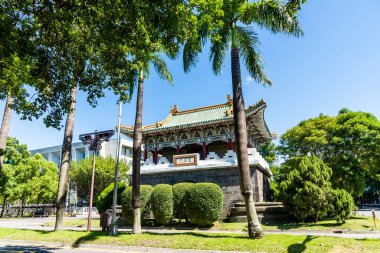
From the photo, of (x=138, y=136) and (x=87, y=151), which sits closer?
(x=138, y=136)

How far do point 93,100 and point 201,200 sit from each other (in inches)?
353

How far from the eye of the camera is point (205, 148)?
78.3 ft

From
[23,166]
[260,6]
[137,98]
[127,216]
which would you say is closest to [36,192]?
[23,166]

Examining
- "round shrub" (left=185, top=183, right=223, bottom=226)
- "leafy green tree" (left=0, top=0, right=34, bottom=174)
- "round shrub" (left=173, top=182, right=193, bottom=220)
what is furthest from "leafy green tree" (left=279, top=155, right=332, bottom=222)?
"leafy green tree" (left=0, top=0, right=34, bottom=174)

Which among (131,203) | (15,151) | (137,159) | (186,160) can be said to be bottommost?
(131,203)

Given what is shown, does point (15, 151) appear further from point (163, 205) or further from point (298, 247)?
point (298, 247)

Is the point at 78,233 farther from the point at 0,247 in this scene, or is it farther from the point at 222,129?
the point at 222,129

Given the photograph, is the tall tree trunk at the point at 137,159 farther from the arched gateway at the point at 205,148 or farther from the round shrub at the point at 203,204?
the arched gateway at the point at 205,148

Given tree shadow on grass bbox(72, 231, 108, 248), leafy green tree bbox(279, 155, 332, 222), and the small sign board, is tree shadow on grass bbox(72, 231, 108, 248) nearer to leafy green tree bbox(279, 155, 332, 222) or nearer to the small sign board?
the small sign board

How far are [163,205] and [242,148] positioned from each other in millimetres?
7516

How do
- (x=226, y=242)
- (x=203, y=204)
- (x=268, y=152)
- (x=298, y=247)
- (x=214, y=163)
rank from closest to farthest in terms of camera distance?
(x=298, y=247) → (x=226, y=242) → (x=203, y=204) → (x=214, y=163) → (x=268, y=152)

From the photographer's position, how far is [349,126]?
23.6 m

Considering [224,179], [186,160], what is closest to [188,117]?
[186,160]

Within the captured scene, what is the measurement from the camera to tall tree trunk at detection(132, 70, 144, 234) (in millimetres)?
13203
